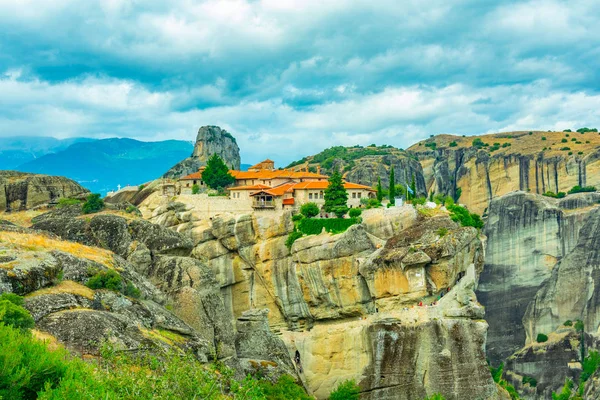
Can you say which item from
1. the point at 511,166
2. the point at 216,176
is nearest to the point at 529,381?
the point at 511,166

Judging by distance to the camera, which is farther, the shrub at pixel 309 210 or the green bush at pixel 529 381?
the green bush at pixel 529 381

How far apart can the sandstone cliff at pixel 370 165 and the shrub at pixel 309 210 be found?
1130 inches

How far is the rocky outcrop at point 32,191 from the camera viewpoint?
71.9 metres

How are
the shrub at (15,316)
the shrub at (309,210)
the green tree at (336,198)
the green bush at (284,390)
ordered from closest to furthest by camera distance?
the shrub at (15,316), the green bush at (284,390), the shrub at (309,210), the green tree at (336,198)

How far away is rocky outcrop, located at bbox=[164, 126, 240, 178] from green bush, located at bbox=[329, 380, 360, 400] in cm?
6488

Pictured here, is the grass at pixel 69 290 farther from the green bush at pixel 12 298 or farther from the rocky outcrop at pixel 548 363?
the rocky outcrop at pixel 548 363

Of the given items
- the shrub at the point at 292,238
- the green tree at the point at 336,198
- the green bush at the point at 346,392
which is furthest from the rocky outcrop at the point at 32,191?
the green bush at the point at 346,392

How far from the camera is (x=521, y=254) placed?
4262 inches

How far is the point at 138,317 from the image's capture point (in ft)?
114

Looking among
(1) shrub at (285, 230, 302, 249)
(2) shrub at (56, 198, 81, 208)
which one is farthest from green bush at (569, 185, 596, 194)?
(2) shrub at (56, 198, 81, 208)

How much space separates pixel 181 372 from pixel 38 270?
14686 millimetres

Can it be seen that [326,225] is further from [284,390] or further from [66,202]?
[284,390]

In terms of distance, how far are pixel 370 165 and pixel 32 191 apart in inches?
2271

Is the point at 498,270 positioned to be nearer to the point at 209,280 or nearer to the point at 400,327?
the point at 400,327
